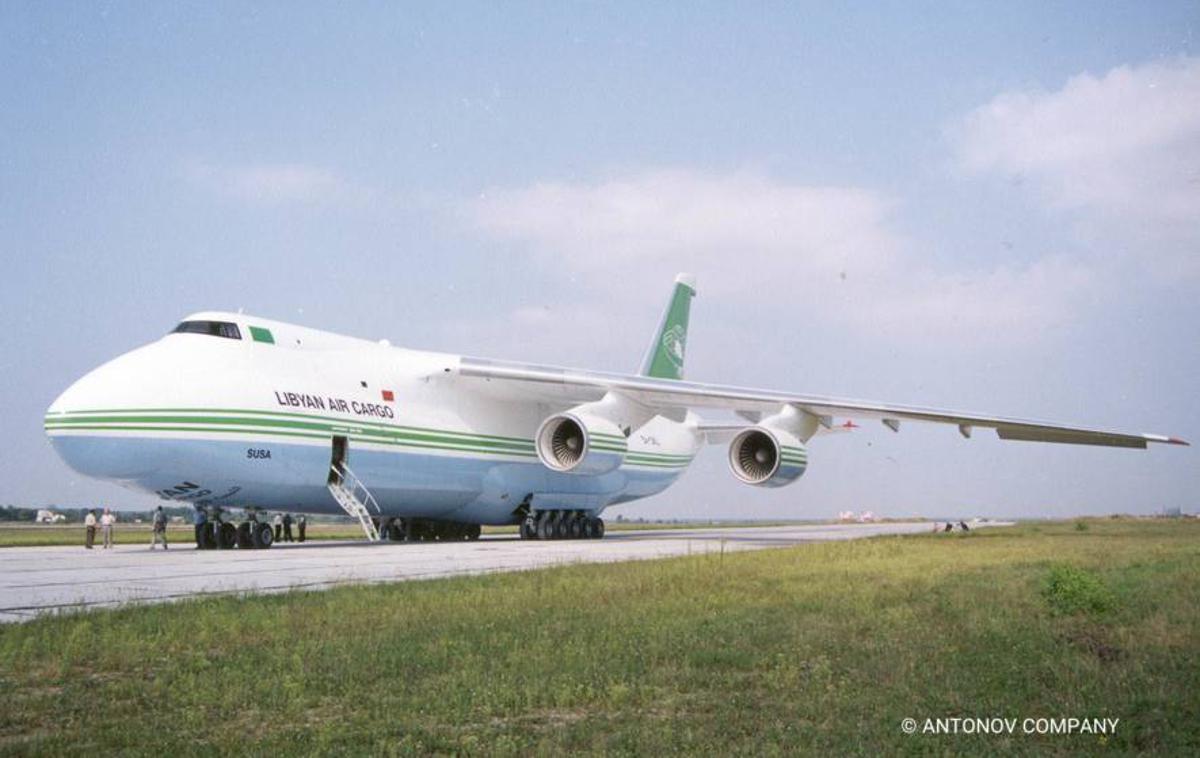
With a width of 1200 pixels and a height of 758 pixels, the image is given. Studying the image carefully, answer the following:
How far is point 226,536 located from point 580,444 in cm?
710

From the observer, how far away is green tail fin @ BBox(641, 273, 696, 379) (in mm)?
28547

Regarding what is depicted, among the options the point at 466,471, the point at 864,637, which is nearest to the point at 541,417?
the point at 466,471

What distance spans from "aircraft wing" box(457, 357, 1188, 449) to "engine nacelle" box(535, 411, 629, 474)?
3.07ft

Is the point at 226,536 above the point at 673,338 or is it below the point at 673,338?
below

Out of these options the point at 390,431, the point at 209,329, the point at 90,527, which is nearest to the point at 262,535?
the point at 390,431

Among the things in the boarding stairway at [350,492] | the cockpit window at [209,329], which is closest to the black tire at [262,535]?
the boarding stairway at [350,492]

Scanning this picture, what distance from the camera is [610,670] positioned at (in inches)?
230

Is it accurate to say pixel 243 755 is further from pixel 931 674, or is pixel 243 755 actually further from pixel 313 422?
pixel 313 422

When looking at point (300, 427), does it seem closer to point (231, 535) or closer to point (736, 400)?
point (231, 535)

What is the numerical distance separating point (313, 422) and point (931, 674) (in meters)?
14.1

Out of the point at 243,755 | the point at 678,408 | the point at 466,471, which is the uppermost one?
the point at 678,408

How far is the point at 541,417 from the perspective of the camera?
24469 mm

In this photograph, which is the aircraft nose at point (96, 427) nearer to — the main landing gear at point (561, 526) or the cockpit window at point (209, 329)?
the cockpit window at point (209, 329)

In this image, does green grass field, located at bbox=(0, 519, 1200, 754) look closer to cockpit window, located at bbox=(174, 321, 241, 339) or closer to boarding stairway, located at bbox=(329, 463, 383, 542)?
cockpit window, located at bbox=(174, 321, 241, 339)
